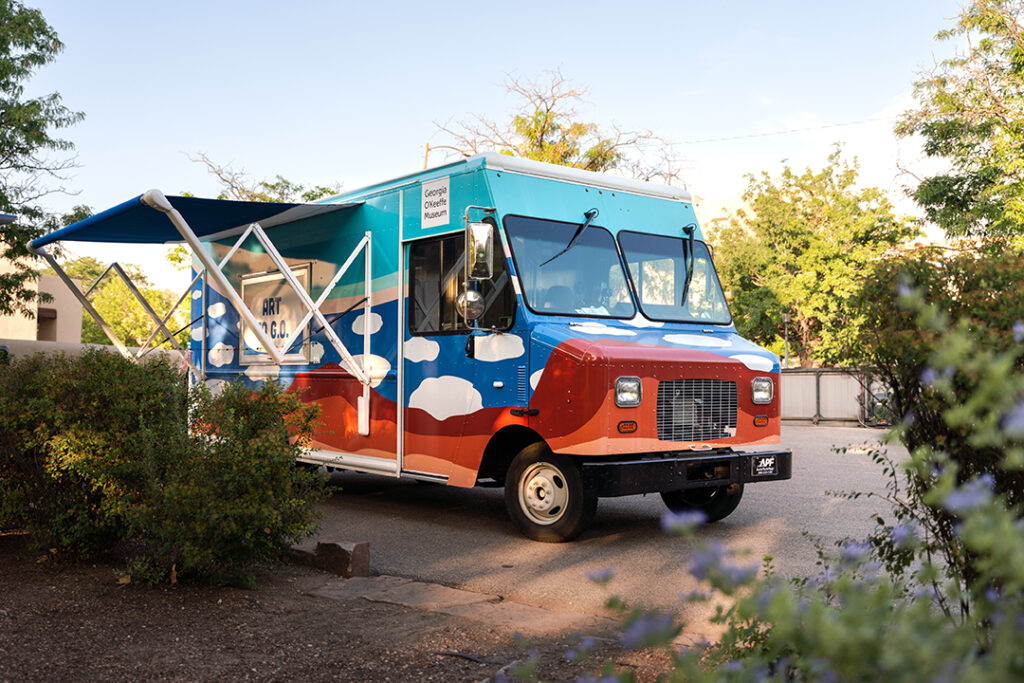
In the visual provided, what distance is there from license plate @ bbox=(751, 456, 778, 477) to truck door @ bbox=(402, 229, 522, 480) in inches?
81.2

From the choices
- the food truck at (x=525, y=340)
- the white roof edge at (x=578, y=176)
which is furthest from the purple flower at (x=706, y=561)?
the white roof edge at (x=578, y=176)

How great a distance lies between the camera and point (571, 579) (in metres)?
6.20

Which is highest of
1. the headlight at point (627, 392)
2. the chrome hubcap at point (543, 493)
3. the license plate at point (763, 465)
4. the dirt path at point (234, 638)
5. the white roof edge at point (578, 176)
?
the white roof edge at point (578, 176)

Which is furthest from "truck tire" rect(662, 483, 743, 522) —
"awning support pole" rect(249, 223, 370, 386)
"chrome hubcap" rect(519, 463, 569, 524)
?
"awning support pole" rect(249, 223, 370, 386)

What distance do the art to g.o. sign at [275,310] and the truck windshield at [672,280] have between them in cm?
349

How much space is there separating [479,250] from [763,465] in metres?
2.89

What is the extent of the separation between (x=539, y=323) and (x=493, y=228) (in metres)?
0.86

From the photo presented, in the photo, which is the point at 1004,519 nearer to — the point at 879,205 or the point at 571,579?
the point at 571,579

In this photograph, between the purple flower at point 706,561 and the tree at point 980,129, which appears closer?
the purple flower at point 706,561

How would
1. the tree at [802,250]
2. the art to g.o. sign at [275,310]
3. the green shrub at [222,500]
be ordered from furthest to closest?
the tree at [802,250] → the art to g.o. sign at [275,310] → the green shrub at [222,500]

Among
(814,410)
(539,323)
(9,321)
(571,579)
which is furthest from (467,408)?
(9,321)

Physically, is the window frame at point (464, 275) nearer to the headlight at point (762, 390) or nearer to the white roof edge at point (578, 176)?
the white roof edge at point (578, 176)

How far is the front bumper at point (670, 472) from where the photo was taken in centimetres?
696

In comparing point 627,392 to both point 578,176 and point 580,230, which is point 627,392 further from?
point 578,176
